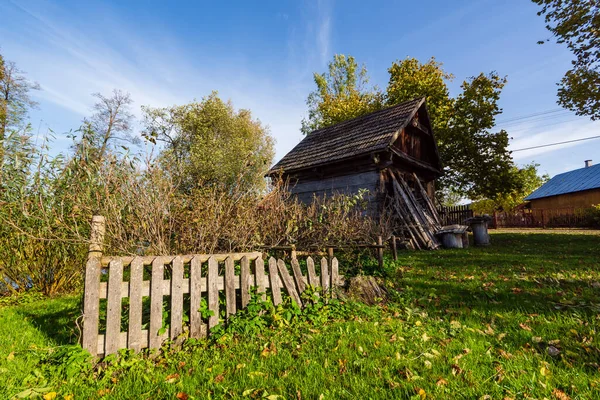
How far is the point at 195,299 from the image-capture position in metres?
3.08

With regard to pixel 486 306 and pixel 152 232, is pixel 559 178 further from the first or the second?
pixel 152 232

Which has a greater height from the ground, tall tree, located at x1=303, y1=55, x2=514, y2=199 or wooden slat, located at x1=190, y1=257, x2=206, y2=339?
tall tree, located at x1=303, y1=55, x2=514, y2=199

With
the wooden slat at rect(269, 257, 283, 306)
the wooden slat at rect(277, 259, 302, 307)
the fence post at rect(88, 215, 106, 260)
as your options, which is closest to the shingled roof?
the wooden slat at rect(277, 259, 302, 307)

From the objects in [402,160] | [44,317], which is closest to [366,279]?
[44,317]

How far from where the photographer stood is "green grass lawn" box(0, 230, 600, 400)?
Answer: 2.16m

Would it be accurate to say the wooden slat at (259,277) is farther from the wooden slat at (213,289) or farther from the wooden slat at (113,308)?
the wooden slat at (113,308)

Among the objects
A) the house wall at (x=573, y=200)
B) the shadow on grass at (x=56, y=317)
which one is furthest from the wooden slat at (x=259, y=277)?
the house wall at (x=573, y=200)

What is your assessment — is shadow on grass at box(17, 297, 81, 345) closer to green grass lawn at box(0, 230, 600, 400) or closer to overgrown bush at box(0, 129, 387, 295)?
green grass lawn at box(0, 230, 600, 400)

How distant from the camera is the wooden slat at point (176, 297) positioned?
295 cm

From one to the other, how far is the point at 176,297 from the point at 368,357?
2075 mm

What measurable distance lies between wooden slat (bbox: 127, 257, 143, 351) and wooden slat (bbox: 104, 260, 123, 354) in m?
0.10

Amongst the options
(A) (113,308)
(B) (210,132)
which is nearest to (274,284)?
(A) (113,308)

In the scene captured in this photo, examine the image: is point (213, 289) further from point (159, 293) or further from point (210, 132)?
point (210, 132)

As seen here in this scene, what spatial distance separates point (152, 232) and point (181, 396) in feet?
7.13
